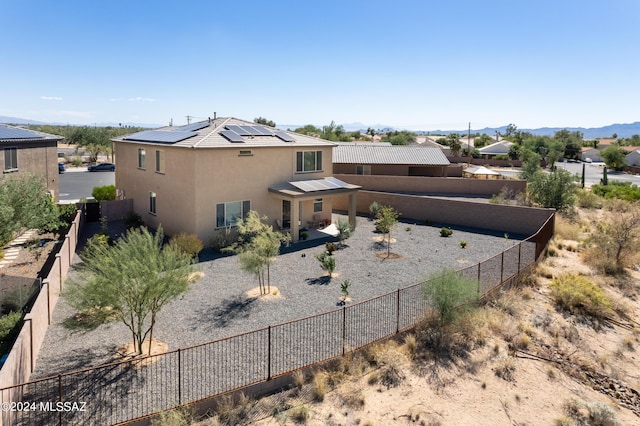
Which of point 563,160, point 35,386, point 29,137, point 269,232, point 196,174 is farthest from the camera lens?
point 563,160

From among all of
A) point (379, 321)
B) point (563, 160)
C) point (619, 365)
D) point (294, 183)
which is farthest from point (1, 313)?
point (563, 160)

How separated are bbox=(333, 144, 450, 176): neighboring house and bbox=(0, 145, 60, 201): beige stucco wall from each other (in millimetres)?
24288

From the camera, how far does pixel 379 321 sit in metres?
16.6

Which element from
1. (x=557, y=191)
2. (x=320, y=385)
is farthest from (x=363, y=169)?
(x=320, y=385)

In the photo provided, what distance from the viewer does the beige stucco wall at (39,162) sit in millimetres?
A: 30844

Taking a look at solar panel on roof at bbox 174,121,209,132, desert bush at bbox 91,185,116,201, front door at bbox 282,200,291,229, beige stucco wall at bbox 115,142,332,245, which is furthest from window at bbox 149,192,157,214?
front door at bbox 282,200,291,229

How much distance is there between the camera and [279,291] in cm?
1988

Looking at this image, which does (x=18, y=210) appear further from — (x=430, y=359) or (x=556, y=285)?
(x=556, y=285)

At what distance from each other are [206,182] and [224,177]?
1.24 meters

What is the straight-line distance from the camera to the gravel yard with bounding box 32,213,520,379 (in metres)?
14.9

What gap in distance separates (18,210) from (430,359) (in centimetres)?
1890

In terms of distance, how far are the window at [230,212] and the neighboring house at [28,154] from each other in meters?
12.2

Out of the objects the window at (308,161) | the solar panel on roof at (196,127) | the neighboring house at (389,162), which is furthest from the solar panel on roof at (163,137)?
the neighboring house at (389,162)

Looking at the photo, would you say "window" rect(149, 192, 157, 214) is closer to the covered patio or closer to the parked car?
the covered patio
